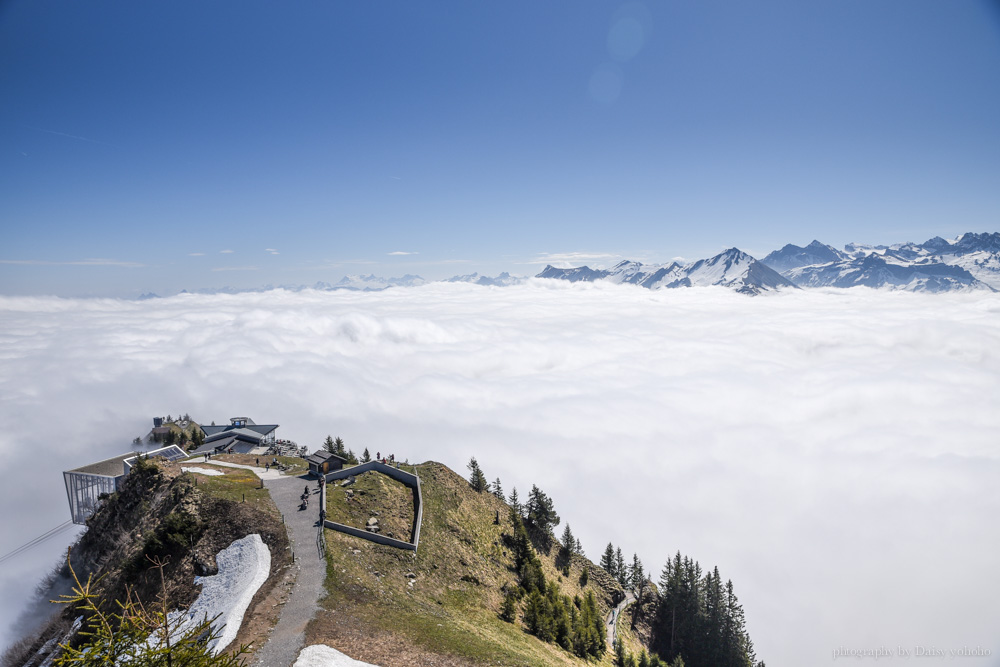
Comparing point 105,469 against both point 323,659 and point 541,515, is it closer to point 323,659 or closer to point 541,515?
point 323,659

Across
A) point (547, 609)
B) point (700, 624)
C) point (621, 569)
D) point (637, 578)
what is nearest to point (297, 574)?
point (547, 609)

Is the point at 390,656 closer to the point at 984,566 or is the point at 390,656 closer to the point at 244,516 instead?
the point at 244,516

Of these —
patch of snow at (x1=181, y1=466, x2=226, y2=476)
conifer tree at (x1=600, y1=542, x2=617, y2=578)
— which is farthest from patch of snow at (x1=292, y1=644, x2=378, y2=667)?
conifer tree at (x1=600, y1=542, x2=617, y2=578)

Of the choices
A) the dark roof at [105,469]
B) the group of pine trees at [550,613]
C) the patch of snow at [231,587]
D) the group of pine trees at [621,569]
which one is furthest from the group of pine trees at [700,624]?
the dark roof at [105,469]

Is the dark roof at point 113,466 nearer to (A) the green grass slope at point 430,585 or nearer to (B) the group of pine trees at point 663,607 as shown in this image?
(A) the green grass slope at point 430,585

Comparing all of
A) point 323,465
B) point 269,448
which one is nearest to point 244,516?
point 323,465
